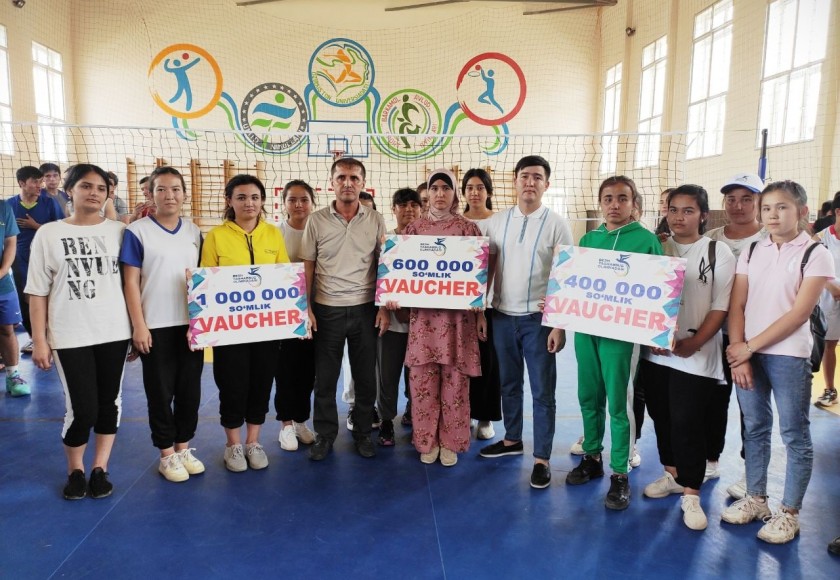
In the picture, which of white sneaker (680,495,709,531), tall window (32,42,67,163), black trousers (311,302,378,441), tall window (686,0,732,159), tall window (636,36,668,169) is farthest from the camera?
tall window (636,36,668,169)

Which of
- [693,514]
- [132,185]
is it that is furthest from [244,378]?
[132,185]

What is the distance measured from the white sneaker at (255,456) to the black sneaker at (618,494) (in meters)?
1.86

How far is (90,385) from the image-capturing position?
8.43ft

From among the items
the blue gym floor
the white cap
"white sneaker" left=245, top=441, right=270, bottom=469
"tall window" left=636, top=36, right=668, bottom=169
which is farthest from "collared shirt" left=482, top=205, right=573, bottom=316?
"tall window" left=636, top=36, right=668, bottom=169

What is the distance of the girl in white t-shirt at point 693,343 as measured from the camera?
8.00 feet

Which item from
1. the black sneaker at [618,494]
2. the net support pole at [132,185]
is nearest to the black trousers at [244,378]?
the black sneaker at [618,494]

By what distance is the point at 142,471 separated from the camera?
2.99m

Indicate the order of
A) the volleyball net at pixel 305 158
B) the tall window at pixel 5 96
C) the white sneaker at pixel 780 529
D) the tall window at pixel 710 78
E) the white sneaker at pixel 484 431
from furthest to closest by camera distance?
the volleyball net at pixel 305 158, the tall window at pixel 5 96, the tall window at pixel 710 78, the white sneaker at pixel 484 431, the white sneaker at pixel 780 529

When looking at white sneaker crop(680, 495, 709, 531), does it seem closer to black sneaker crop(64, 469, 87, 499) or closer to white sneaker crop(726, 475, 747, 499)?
white sneaker crop(726, 475, 747, 499)

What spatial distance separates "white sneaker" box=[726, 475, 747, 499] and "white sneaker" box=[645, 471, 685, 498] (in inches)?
9.8

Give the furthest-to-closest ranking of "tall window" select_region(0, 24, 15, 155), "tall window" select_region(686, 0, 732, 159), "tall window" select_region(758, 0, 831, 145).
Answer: "tall window" select_region(0, 24, 15, 155)
"tall window" select_region(686, 0, 732, 159)
"tall window" select_region(758, 0, 831, 145)

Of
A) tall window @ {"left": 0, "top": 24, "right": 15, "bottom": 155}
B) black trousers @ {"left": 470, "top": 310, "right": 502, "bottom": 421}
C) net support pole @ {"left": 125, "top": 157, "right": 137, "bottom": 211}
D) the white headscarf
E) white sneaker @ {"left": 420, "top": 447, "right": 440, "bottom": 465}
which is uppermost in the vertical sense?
tall window @ {"left": 0, "top": 24, "right": 15, "bottom": 155}

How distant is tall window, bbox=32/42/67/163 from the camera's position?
10.9 metres

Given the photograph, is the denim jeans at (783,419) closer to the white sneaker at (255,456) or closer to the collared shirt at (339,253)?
the collared shirt at (339,253)
